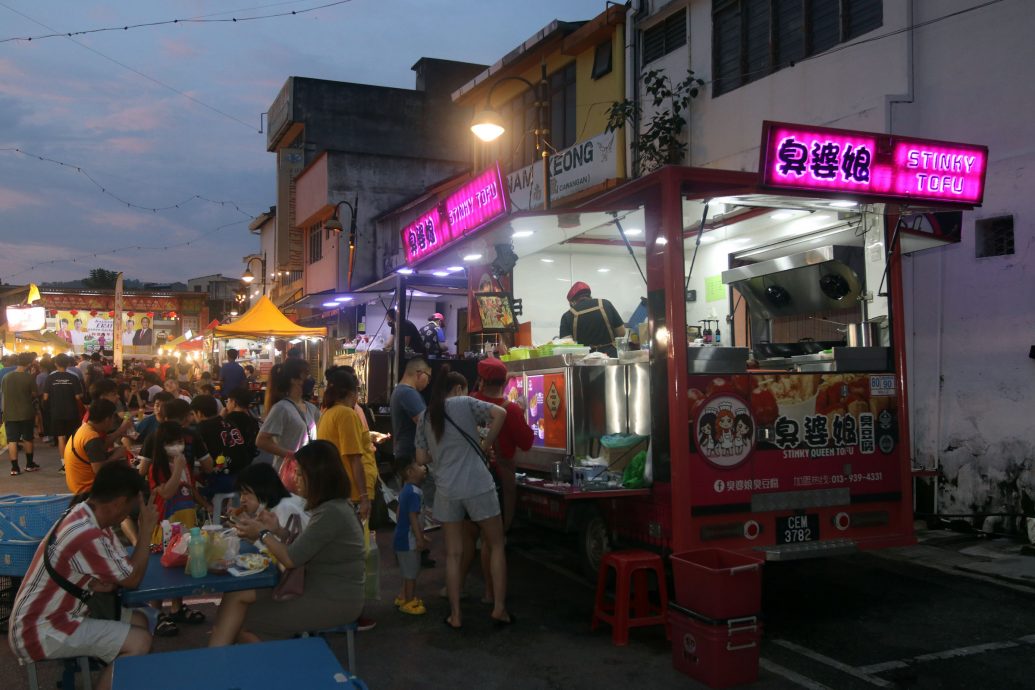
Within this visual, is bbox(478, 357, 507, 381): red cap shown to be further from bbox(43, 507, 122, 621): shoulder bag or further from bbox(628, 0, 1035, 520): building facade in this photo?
bbox(628, 0, 1035, 520): building facade

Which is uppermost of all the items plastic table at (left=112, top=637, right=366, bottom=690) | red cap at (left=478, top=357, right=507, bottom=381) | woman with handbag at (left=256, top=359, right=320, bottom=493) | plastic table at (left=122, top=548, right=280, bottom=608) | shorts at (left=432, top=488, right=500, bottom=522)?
red cap at (left=478, top=357, right=507, bottom=381)

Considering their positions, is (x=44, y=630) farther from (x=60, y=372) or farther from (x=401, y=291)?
(x=60, y=372)

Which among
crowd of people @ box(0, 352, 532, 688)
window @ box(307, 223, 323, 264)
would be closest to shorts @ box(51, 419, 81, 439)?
crowd of people @ box(0, 352, 532, 688)

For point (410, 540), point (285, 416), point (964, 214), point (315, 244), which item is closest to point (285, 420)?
point (285, 416)

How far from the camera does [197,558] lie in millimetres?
4141

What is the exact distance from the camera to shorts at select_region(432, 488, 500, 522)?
5855 millimetres

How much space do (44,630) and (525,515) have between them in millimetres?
4850

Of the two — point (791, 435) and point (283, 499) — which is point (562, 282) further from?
point (283, 499)

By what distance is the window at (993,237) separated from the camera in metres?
8.73

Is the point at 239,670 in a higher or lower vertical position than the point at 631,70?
lower

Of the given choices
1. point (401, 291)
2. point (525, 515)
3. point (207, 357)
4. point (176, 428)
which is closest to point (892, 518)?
point (525, 515)

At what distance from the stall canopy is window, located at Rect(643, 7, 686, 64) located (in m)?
9.32

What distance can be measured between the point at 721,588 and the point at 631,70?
11376 mm

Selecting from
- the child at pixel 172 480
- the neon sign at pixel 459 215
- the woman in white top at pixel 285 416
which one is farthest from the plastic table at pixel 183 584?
the neon sign at pixel 459 215
